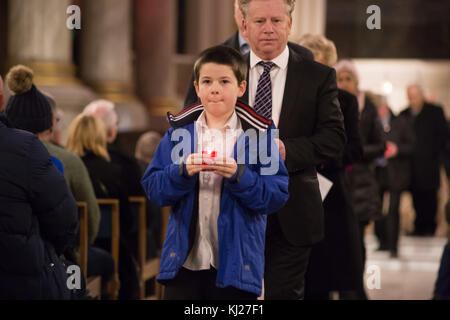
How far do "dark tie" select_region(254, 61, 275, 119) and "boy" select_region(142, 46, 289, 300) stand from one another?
365 millimetres

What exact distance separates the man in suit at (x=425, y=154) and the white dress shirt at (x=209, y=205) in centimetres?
707

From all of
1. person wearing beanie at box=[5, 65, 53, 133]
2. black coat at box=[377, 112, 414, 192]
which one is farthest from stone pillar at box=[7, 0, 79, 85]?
person wearing beanie at box=[5, 65, 53, 133]

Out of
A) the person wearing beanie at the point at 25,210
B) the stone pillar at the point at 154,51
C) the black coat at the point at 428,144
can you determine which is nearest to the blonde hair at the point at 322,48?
the person wearing beanie at the point at 25,210

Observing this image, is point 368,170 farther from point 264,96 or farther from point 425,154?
point 425,154

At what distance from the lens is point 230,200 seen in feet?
9.90

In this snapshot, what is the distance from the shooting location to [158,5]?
47.6ft

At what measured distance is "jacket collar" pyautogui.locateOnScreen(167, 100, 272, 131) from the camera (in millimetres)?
3092

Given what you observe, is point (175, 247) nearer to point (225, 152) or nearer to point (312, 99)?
point (225, 152)

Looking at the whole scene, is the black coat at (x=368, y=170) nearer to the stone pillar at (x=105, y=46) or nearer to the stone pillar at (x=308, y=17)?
the stone pillar at (x=105, y=46)

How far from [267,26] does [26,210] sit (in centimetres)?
115

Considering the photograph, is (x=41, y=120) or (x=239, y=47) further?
(x=41, y=120)

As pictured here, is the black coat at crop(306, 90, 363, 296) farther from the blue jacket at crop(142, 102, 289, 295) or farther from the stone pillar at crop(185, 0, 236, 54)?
the stone pillar at crop(185, 0, 236, 54)

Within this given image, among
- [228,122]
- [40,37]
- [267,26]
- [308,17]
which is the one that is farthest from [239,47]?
[308,17]
